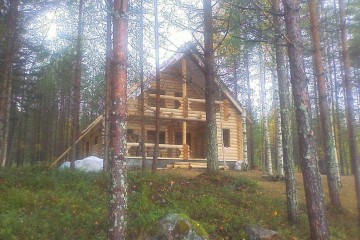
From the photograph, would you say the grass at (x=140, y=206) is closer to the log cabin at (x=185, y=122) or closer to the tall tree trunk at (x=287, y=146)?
the tall tree trunk at (x=287, y=146)

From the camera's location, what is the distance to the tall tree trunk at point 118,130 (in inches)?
233

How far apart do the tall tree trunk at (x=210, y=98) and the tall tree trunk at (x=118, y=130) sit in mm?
7767

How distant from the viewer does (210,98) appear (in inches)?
557

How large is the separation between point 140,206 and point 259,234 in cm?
371

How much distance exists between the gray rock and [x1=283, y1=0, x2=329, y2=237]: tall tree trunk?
168 centimetres

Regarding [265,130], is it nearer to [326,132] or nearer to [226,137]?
[226,137]

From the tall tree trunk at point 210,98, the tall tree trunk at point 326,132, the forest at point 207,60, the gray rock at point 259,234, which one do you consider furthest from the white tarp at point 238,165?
the gray rock at point 259,234

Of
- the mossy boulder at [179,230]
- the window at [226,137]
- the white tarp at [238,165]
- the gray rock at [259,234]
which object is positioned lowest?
the gray rock at [259,234]

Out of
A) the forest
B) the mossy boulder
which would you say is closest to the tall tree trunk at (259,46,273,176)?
the forest

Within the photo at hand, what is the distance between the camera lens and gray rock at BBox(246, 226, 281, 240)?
29.6ft

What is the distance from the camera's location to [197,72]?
2583cm

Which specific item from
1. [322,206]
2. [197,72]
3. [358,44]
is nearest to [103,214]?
[322,206]

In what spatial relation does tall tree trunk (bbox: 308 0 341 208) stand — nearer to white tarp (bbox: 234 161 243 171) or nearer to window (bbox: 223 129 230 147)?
white tarp (bbox: 234 161 243 171)

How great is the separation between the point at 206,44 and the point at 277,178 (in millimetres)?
8841
